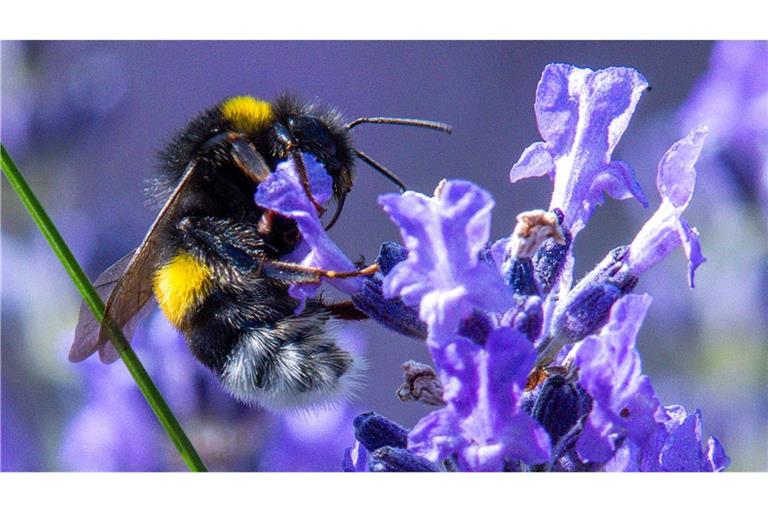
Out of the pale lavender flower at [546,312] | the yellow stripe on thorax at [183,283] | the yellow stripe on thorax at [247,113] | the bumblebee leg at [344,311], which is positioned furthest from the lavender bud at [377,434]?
the yellow stripe on thorax at [247,113]

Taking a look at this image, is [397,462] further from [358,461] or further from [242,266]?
[242,266]

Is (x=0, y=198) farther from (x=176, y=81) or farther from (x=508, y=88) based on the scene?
(x=508, y=88)

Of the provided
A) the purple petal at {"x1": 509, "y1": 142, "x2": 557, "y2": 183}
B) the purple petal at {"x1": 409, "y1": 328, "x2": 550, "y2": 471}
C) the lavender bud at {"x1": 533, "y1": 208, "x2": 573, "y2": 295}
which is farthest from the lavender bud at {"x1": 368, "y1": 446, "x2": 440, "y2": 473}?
the purple petal at {"x1": 509, "y1": 142, "x2": 557, "y2": 183}

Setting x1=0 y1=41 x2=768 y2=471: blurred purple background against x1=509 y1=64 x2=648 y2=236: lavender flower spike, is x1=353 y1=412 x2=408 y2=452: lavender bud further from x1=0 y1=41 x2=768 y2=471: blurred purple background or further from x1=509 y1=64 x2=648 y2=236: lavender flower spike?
x1=509 y1=64 x2=648 y2=236: lavender flower spike

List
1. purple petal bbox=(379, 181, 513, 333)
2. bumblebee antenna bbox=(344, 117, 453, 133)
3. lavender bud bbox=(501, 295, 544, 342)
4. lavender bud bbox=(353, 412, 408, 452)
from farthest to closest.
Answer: bumblebee antenna bbox=(344, 117, 453, 133) → lavender bud bbox=(353, 412, 408, 452) → lavender bud bbox=(501, 295, 544, 342) → purple petal bbox=(379, 181, 513, 333)

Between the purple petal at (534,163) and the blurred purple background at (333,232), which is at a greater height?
the purple petal at (534,163)

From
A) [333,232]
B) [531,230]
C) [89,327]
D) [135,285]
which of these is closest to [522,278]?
[531,230]

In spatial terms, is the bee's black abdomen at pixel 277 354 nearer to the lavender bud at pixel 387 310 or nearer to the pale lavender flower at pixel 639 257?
the lavender bud at pixel 387 310
